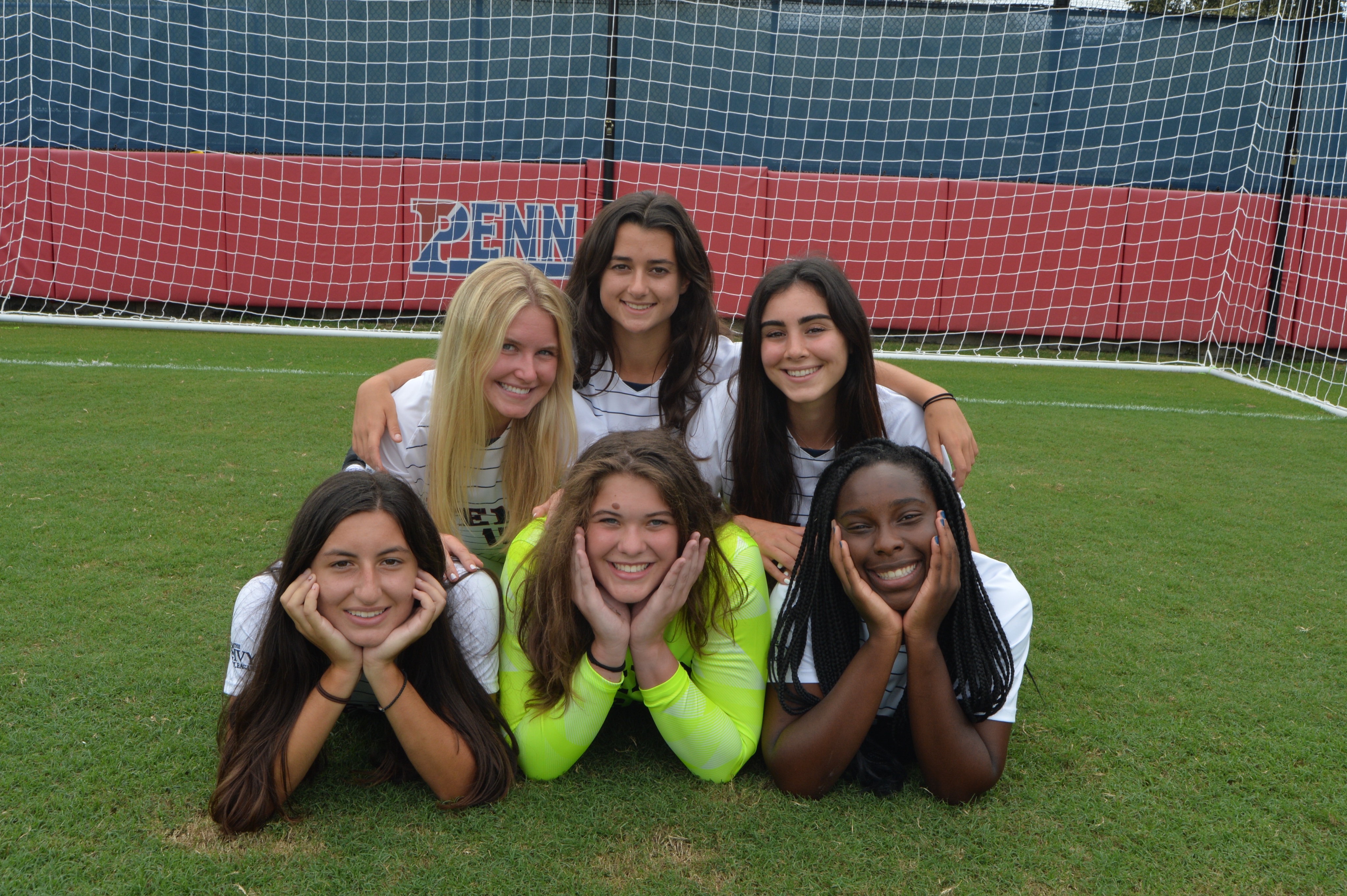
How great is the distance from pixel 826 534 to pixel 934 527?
221 mm

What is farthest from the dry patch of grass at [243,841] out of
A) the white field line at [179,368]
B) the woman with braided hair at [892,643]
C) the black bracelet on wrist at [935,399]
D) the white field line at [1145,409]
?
the white field line at [1145,409]

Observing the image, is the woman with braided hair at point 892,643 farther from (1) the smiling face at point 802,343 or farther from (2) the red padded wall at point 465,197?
(2) the red padded wall at point 465,197

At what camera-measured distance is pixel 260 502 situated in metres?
3.54

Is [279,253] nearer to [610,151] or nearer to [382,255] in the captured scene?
[382,255]

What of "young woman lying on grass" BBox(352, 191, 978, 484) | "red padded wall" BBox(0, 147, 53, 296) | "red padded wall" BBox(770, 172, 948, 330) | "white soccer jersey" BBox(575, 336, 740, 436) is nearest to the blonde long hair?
"young woman lying on grass" BBox(352, 191, 978, 484)

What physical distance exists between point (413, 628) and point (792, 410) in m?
1.16

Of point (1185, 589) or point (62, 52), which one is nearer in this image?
point (1185, 589)

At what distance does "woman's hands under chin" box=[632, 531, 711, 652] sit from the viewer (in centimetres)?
181

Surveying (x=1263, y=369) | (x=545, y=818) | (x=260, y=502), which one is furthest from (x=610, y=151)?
(x=545, y=818)

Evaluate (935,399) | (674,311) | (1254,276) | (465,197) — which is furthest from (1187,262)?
(674,311)

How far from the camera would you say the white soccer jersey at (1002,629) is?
195cm

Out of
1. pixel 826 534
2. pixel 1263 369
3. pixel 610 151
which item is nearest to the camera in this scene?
pixel 826 534

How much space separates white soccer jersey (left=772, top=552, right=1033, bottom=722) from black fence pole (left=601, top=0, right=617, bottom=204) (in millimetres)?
4106

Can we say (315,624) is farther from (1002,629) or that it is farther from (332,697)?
(1002,629)
